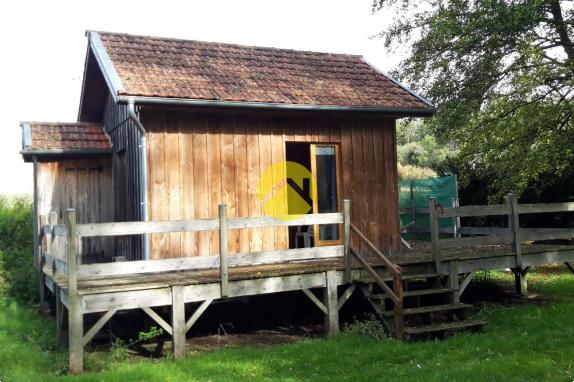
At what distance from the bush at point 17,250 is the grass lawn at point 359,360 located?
13.5 ft

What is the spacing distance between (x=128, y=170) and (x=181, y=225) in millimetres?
3404

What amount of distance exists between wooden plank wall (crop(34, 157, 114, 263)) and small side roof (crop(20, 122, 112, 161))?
1.28 feet

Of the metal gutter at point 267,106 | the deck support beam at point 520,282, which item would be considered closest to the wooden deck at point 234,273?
the deck support beam at point 520,282

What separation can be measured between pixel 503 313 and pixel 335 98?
185 inches

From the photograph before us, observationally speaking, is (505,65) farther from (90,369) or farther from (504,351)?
(90,369)

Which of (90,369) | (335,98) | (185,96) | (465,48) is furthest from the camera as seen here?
(465,48)

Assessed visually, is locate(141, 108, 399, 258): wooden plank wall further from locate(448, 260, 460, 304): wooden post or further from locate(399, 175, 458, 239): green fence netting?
locate(399, 175, 458, 239): green fence netting

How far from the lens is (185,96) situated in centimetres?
880

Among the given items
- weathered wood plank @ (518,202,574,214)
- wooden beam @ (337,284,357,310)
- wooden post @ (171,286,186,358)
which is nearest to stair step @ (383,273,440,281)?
wooden beam @ (337,284,357,310)

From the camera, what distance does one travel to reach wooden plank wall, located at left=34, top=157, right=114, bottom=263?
464 inches

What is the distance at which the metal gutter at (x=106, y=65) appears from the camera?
27.8ft

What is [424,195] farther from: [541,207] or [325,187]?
[325,187]

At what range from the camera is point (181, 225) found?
749 cm

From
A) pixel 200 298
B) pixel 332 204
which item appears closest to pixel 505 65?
pixel 332 204
